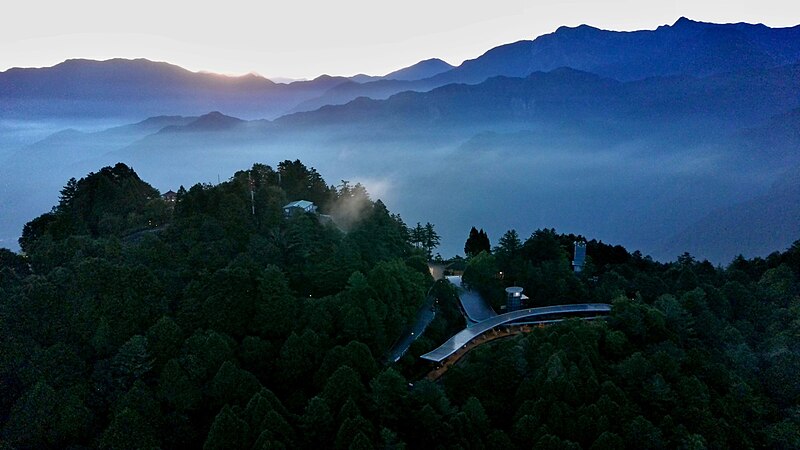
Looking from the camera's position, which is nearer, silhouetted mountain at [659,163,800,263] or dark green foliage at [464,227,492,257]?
dark green foliage at [464,227,492,257]

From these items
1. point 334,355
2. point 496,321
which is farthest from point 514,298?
point 334,355

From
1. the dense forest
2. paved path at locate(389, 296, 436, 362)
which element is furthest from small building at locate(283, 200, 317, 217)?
paved path at locate(389, 296, 436, 362)

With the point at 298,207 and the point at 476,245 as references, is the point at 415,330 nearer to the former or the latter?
the point at 298,207

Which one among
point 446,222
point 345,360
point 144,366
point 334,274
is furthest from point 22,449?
point 446,222

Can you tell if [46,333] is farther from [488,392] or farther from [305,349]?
[488,392]

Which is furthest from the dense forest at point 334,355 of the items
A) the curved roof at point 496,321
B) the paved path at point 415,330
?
the curved roof at point 496,321

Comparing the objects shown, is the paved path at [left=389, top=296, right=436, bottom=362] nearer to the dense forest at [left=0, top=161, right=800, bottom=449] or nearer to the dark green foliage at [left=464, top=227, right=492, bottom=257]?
the dense forest at [left=0, top=161, right=800, bottom=449]
